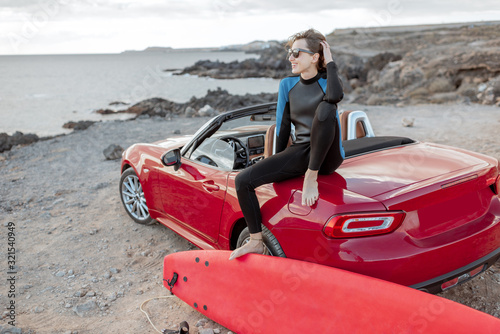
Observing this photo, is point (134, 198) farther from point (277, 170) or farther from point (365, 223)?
point (365, 223)

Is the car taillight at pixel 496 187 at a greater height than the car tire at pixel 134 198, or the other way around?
the car taillight at pixel 496 187

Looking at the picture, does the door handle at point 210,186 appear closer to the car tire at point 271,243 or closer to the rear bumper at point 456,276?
the car tire at point 271,243

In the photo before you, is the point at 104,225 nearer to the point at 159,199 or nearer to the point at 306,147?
the point at 159,199

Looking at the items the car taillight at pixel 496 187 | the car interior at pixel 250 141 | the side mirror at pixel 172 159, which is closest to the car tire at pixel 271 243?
the car interior at pixel 250 141

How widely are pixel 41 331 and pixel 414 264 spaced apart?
2773 millimetres

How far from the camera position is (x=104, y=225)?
544 cm

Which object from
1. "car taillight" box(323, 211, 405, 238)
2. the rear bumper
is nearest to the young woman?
"car taillight" box(323, 211, 405, 238)

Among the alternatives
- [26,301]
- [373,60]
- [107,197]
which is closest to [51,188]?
[107,197]

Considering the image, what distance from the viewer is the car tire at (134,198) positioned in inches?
202

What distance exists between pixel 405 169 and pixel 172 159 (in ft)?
6.87

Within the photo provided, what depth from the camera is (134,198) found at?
527cm

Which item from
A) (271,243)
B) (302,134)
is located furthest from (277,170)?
(271,243)

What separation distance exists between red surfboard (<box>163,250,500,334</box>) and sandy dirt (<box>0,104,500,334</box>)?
0.27 meters

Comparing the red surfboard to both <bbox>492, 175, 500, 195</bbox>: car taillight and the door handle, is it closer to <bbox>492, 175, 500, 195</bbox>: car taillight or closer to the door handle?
the door handle
